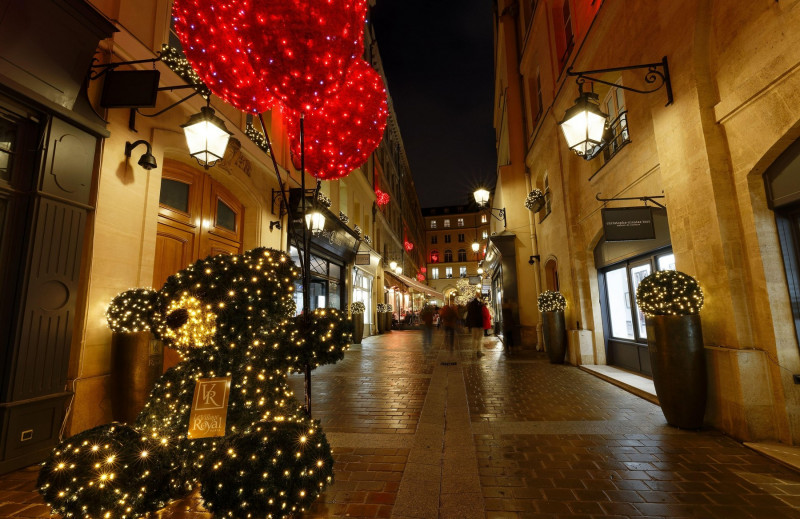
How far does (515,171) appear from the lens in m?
14.1

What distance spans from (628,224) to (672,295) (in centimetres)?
151

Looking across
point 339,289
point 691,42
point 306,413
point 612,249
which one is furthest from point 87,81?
point 339,289

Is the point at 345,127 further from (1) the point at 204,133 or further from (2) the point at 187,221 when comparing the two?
(2) the point at 187,221

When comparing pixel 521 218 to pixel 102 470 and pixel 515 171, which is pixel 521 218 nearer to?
pixel 515 171

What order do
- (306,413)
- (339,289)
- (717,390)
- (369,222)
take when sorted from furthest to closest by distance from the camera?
(369,222)
(339,289)
(717,390)
(306,413)

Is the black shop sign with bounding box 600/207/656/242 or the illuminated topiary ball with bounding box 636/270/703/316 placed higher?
the black shop sign with bounding box 600/207/656/242

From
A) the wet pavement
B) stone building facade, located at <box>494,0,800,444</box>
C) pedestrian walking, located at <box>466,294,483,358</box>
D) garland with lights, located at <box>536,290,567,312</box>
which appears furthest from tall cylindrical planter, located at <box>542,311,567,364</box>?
the wet pavement

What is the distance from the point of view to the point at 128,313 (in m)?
4.49

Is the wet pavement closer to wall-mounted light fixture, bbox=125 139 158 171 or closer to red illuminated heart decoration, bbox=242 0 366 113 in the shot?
red illuminated heart decoration, bbox=242 0 366 113

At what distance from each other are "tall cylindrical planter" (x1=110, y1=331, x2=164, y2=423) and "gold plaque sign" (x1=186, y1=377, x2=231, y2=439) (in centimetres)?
269

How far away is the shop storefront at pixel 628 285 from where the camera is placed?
20.4ft

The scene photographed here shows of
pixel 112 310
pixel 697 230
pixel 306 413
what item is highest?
pixel 697 230

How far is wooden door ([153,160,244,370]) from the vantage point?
20.0 ft

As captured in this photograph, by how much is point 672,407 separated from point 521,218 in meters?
10.1
